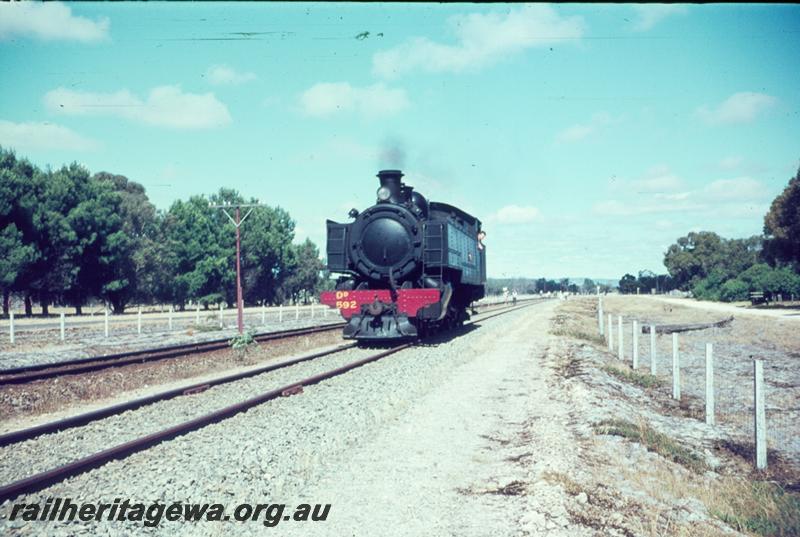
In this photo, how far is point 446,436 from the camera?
7.48 meters

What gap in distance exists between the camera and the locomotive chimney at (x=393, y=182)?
1783 centimetres

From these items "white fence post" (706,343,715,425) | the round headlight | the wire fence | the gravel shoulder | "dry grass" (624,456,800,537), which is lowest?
the wire fence

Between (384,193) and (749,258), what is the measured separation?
99999 millimetres

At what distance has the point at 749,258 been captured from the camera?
10019 cm

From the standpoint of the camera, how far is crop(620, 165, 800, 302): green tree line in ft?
131

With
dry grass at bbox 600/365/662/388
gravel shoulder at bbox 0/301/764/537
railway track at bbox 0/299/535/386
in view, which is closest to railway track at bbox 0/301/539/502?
gravel shoulder at bbox 0/301/764/537

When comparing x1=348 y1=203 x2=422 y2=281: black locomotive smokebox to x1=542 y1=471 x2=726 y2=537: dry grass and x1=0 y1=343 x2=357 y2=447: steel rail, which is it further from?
x1=542 y1=471 x2=726 y2=537: dry grass

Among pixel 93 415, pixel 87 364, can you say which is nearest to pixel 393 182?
pixel 87 364

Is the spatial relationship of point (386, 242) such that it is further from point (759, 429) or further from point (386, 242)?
point (759, 429)

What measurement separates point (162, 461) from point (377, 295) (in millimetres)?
10862

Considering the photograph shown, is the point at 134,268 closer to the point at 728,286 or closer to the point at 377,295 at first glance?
the point at 377,295

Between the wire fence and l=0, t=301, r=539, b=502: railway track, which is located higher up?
l=0, t=301, r=539, b=502: railway track

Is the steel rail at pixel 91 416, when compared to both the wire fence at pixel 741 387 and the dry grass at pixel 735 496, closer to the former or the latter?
the dry grass at pixel 735 496

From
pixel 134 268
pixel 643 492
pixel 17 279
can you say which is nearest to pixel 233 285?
pixel 134 268
